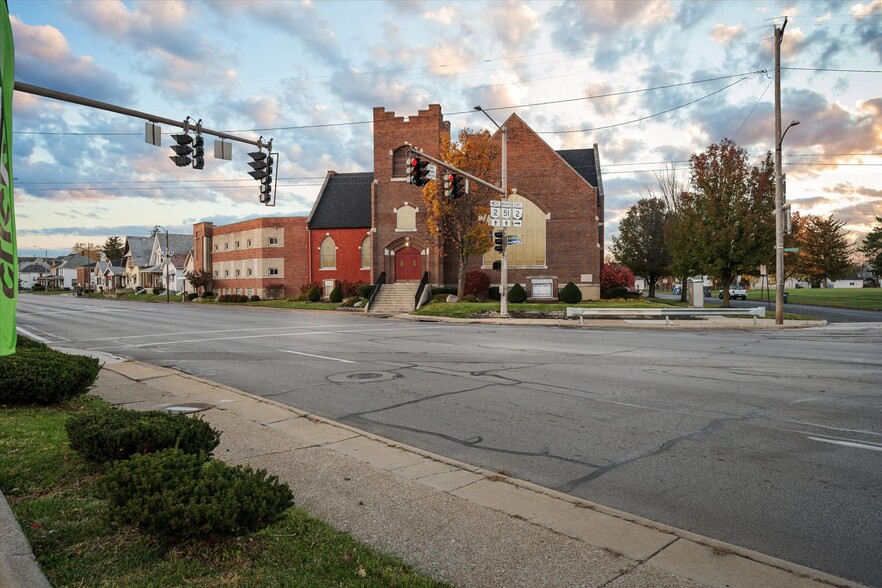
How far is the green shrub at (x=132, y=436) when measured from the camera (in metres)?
5.22

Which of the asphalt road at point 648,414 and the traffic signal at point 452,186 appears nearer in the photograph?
the asphalt road at point 648,414

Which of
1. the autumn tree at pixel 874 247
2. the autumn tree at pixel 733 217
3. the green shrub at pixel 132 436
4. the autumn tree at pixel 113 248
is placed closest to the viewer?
the green shrub at pixel 132 436

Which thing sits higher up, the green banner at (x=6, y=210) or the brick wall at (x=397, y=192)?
the brick wall at (x=397, y=192)

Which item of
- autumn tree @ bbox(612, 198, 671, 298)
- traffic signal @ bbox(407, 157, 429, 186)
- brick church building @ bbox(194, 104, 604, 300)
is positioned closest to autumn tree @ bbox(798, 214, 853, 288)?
autumn tree @ bbox(612, 198, 671, 298)

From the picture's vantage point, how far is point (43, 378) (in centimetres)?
823

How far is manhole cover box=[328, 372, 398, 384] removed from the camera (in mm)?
11234

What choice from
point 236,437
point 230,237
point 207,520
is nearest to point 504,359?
point 236,437

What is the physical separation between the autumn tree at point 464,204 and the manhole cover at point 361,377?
2385 cm

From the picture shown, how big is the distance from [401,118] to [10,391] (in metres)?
35.5

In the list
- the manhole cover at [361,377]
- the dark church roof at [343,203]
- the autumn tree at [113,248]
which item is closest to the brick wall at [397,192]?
the dark church roof at [343,203]

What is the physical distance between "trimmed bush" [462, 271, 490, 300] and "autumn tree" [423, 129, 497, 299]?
2464 millimetres

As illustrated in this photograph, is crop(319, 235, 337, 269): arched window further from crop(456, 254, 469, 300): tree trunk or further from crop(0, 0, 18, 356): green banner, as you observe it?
crop(0, 0, 18, 356): green banner

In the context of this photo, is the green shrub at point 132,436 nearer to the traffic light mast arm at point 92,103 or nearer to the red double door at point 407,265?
the traffic light mast arm at point 92,103

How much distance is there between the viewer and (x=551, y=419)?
7.96 m
